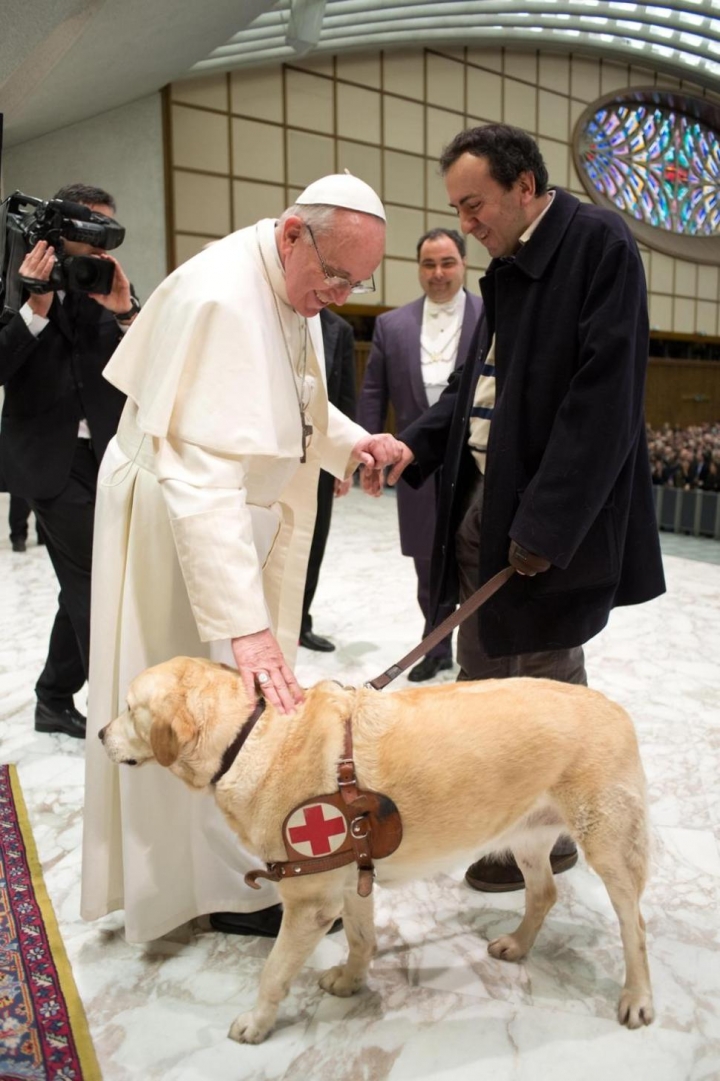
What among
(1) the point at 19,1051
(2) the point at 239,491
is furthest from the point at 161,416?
(1) the point at 19,1051

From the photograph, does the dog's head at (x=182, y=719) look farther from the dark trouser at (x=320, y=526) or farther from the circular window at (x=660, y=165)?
the circular window at (x=660, y=165)

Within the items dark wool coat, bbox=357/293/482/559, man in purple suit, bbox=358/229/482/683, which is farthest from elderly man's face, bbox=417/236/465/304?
dark wool coat, bbox=357/293/482/559

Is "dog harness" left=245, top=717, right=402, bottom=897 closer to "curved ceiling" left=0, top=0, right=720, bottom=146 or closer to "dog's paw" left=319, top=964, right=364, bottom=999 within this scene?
"dog's paw" left=319, top=964, right=364, bottom=999

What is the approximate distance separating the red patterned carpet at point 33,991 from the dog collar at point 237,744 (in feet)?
2.27

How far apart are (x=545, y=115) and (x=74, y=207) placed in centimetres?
1640

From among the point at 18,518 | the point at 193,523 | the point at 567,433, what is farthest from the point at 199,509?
the point at 18,518

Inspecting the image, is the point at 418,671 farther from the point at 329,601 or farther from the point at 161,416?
the point at 161,416

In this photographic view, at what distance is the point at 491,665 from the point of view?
2414 millimetres

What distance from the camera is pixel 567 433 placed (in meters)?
1.92

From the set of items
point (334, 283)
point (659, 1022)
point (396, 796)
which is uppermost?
point (334, 283)

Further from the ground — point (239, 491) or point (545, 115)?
point (545, 115)

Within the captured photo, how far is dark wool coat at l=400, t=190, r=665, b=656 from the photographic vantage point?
191cm

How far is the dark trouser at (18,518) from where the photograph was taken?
677 cm

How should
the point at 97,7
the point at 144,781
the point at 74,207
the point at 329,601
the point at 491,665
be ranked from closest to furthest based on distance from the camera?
the point at 144,781 < the point at 491,665 < the point at 74,207 < the point at 329,601 < the point at 97,7
